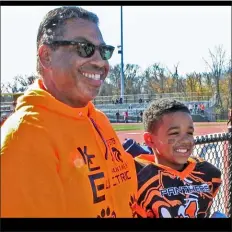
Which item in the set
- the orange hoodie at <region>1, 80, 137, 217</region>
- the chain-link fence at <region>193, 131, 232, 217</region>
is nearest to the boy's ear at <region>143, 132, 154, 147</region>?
the chain-link fence at <region>193, 131, 232, 217</region>

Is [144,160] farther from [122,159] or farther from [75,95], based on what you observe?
[75,95]

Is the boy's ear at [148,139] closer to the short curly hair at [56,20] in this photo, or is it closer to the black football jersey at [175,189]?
the black football jersey at [175,189]

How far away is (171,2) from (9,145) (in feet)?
2.32

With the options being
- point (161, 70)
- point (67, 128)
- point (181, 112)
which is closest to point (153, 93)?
point (161, 70)

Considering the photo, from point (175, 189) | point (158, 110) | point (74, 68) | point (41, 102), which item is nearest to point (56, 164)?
point (41, 102)

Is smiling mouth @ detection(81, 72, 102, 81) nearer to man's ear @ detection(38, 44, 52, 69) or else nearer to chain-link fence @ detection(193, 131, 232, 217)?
man's ear @ detection(38, 44, 52, 69)

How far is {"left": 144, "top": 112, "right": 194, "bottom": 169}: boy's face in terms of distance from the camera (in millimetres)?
1807

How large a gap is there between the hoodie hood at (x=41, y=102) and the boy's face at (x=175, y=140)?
72cm

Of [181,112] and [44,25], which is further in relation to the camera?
[181,112]

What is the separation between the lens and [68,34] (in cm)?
117

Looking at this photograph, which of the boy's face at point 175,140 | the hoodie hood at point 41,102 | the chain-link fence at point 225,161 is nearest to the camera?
the hoodie hood at point 41,102

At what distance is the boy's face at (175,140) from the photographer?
5.93 feet

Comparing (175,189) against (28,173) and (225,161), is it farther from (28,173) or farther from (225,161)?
(225,161)

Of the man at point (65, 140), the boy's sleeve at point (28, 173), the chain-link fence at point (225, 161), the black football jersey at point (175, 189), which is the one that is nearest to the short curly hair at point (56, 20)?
the man at point (65, 140)
